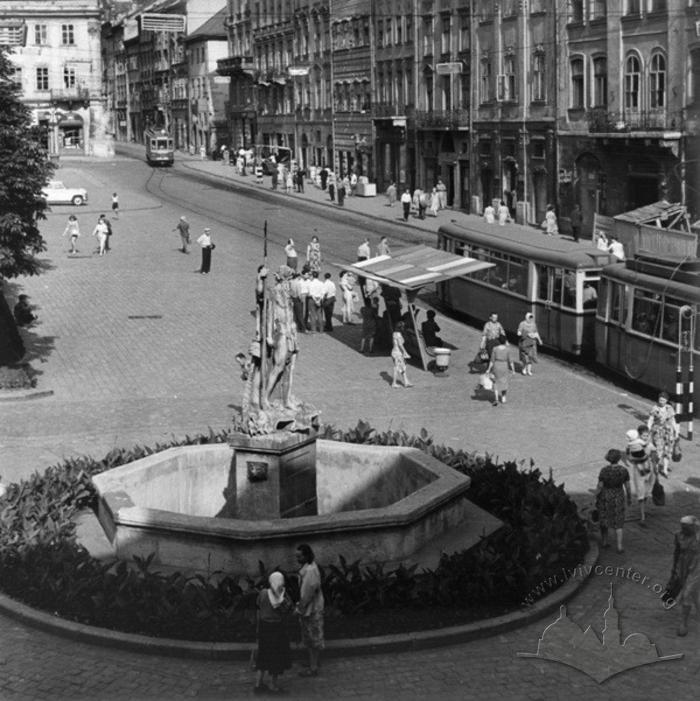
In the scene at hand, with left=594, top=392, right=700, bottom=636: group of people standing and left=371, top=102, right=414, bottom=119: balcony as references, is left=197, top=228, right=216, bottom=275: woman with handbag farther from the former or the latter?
left=371, top=102, right=414, bottom=119: balcony

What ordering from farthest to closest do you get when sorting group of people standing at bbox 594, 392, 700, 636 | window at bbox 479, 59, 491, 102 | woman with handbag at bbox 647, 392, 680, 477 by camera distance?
window at bbox 479, 59, 491, 102, woman with handbag at bbox 647, 392, 680, 477, group of people standing at bbox 594, 392, 700, 636

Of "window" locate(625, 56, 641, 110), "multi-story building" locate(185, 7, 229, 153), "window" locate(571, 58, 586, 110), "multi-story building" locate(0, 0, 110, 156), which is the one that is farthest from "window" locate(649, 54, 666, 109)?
"multi-story building" locate(185, 7, 229, 153)

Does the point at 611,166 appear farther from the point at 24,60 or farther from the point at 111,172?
the point at 24,60

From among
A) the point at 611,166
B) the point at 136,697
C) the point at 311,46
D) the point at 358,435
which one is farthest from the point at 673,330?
the point at 311,46

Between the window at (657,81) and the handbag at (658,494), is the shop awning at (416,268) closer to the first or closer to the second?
the handbag at (658,494)

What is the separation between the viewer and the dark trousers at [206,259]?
4719cm

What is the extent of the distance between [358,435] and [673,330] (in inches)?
343

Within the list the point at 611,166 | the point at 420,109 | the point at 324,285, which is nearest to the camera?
→ the point at 324,285

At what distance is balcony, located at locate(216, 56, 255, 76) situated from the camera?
100 metres

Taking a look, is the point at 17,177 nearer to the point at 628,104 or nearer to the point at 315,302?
the point at 315,302

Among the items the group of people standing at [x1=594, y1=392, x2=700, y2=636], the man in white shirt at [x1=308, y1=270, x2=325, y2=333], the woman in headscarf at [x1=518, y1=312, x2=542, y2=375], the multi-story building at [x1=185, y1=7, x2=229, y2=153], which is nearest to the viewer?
the group of people standing at [x1=594, y1=392, x2=700, y2=636]

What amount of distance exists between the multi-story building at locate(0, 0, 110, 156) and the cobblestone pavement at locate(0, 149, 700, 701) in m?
36.5

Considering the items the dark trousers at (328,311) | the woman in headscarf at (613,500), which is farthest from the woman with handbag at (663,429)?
the dark trousers at (328,311)

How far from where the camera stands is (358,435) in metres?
22.0
